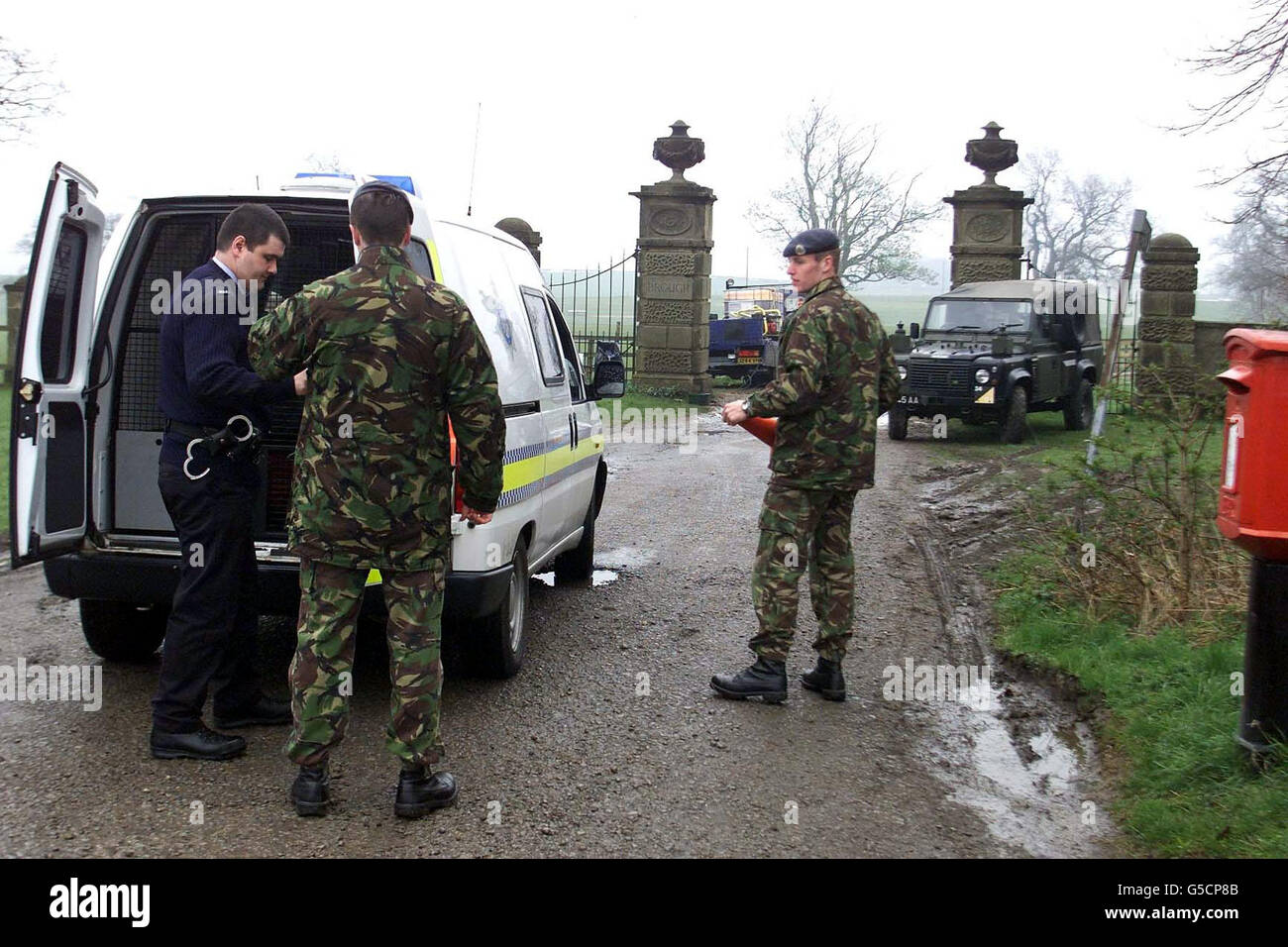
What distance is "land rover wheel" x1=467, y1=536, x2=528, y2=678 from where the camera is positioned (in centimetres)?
535

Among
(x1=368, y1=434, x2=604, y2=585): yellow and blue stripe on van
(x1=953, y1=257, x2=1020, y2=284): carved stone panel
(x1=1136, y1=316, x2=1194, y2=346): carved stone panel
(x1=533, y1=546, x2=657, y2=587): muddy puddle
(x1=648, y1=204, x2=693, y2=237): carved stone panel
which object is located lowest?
(x1=533, y1=546, x2=657, y2=587): muddy puddle

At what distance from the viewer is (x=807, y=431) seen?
18.0 ft

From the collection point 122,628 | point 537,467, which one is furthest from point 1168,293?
Answer: point 122,628

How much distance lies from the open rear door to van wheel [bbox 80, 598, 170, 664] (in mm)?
684

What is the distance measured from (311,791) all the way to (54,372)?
6.67 ft

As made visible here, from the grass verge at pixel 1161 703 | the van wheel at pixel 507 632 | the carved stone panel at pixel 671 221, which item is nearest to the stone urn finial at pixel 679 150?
the carved stone panel at pixel 671 221

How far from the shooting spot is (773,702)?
5.59 m

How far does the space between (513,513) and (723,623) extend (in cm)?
215

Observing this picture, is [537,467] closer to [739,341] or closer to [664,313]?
[664,313]

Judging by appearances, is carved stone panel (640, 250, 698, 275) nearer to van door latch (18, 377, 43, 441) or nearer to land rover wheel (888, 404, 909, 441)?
land rover wheel (888, 404, 909, 441)

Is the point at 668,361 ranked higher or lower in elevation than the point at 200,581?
higher

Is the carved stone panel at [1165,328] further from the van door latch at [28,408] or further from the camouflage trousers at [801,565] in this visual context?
the van door latch at [28,408]

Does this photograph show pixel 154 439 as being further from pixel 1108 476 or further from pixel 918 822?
pixel 1108 476

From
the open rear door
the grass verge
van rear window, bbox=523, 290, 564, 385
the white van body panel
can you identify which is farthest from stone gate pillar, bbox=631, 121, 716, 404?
the open rear door
